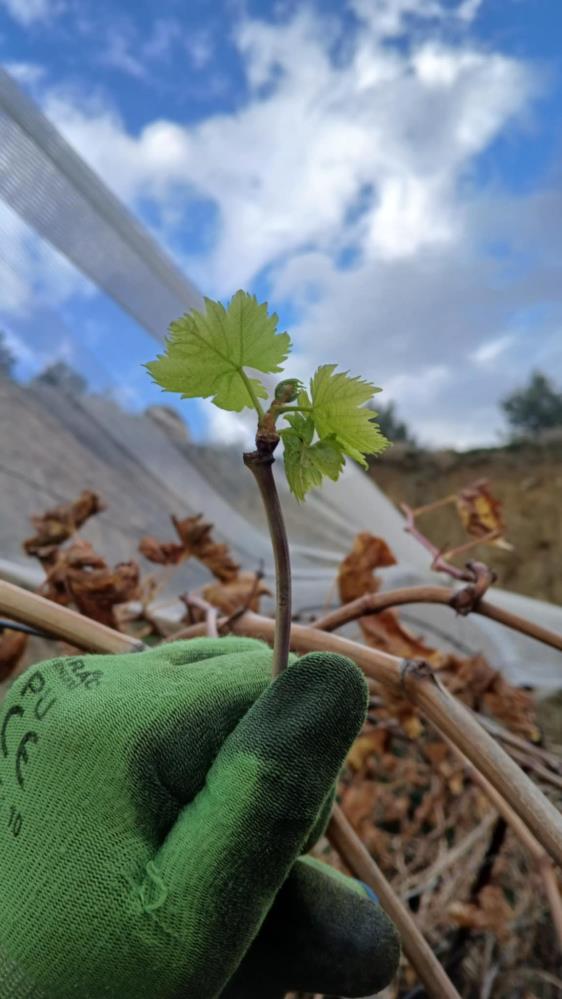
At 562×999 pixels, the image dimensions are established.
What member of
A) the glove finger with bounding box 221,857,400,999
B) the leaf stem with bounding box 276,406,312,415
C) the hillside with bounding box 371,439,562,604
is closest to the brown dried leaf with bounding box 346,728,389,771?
the glove finger with bounding box 221,857,400,999

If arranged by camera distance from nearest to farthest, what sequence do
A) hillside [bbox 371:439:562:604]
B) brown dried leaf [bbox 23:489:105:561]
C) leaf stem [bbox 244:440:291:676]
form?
leaf stem [bbox 244:440:291:676]
brown dried leaf [bbox 23:489:105:561]
hillside [bbox 371:439:562:604]

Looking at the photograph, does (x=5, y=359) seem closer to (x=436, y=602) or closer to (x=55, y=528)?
(x=55, y=528)

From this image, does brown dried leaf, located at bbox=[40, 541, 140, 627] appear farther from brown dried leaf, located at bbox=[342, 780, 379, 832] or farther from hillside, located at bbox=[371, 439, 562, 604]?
hillside, located at bbox=[371, 439, 562, 604]

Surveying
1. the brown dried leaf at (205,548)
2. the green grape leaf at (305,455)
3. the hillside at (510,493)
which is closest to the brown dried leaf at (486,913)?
the brown dried leaf at (205,548)

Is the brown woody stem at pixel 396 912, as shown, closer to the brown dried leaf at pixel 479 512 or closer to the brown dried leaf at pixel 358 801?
the brown dried leaf at pixel 479 512

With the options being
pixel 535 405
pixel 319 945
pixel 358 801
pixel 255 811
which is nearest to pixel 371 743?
pixel 358 801
